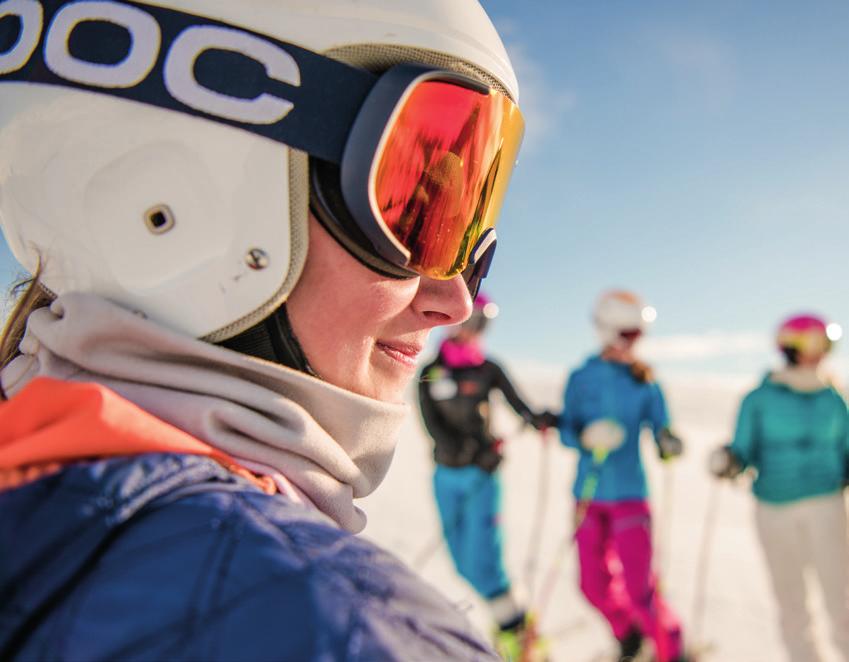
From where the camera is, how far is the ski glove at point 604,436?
4000 millimetres

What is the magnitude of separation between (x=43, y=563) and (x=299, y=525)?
0.21 metres

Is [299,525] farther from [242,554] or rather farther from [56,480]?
[56,480]

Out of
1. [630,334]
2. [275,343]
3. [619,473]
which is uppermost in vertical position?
[630,334]

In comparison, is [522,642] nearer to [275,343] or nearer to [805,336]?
[805,336]

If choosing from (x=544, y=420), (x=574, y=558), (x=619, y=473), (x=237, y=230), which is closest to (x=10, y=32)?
(x=237, y=230)

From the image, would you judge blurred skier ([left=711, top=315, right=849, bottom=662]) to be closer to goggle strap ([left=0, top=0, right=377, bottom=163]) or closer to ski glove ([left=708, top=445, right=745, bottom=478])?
ski glove ([left=708, top=445, right=745, bottom=478])

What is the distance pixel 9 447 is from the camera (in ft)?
1.99

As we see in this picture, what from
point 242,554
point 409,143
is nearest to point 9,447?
point 242,554

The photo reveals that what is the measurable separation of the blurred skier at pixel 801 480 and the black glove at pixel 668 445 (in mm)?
305

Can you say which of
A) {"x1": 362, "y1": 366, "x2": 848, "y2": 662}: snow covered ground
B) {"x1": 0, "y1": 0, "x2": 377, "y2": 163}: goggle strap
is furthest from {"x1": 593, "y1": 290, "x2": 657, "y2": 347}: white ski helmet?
{"x1": 0, "y1": 0, "x2": 377, "y2": 163}: goggle strap

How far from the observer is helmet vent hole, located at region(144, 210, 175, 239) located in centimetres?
87

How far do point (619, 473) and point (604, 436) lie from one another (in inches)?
11.8

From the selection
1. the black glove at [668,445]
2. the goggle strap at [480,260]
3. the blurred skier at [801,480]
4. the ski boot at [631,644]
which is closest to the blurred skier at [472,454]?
the ski boot at [631,644]

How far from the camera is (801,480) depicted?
11.9 ft
